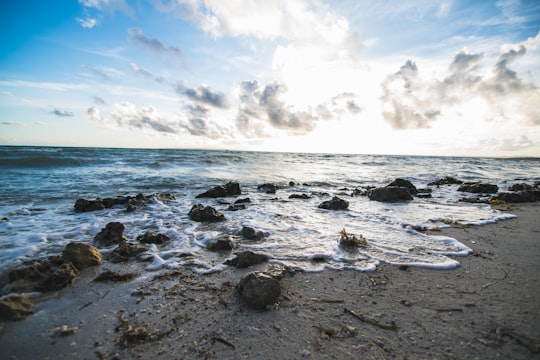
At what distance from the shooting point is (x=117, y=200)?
792 centimetres

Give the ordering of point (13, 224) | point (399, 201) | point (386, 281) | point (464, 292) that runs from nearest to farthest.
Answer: point (464, 292) < point (386, 281) < point (13, 224) < point (399, 201)

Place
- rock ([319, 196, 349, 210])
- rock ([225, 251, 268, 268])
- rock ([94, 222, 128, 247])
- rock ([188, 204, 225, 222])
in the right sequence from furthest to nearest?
rock ([319, 196, 349, 210]) < rock ([188, 204, 225, 222]) < rock ([94, 222, 128, 247]) < rock ([225, 251, 268, 268])

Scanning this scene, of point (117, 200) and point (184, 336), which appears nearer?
point (184, 336)

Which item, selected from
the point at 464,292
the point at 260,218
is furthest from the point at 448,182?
the point at 464,292

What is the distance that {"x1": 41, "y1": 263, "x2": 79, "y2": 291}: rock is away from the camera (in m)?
2.92

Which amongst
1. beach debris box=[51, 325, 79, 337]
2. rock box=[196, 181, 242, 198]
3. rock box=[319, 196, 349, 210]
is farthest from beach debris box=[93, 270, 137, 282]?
A: rock box=[196, 181, 242, 198]

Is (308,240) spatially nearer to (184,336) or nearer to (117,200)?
Result: (184,336)

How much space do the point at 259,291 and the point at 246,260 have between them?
41.5 inches

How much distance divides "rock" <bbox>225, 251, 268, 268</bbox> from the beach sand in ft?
0.41

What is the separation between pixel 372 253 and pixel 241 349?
Answer: 9.01 ft

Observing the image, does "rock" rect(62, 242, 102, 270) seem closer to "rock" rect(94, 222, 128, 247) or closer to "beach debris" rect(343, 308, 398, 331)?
"rock" rect(94, 222, 128, 247)

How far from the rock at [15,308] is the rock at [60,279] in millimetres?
339

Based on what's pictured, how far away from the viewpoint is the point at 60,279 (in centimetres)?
299

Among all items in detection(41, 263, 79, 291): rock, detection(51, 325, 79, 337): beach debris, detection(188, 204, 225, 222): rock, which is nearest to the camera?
detection(51, 325, 79, 337): beach debris
